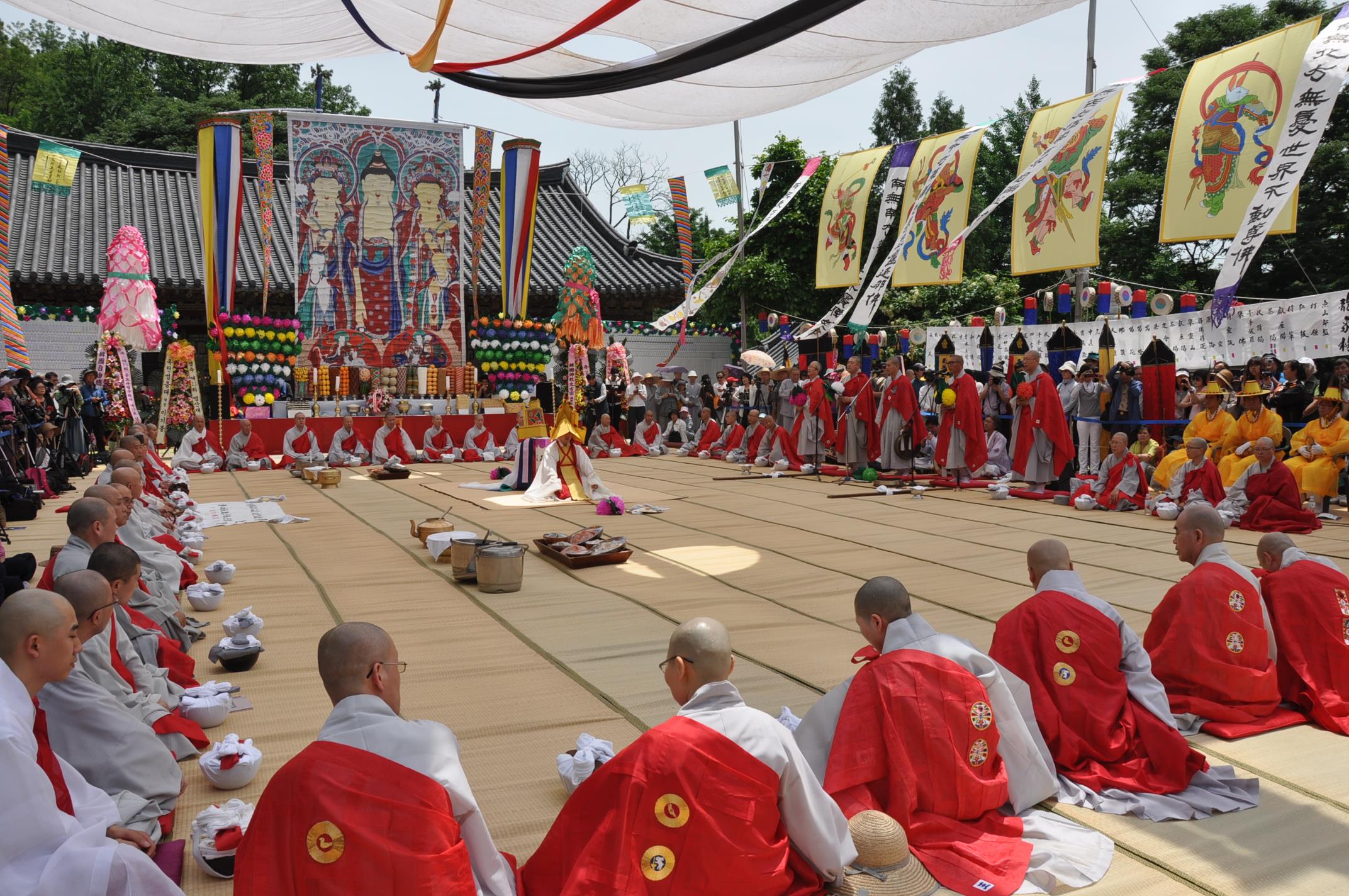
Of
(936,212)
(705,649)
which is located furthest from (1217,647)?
(936,212)

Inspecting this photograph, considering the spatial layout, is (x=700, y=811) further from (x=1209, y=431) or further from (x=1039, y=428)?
(x=1039, y=428)

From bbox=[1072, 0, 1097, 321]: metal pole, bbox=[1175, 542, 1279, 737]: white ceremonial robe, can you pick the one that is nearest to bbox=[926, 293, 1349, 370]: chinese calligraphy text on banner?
bbox=[1072, 0, 1097, 321]: metal pole

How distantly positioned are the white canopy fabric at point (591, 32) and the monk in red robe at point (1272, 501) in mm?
5419

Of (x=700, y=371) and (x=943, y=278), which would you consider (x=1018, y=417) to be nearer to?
(x=943, y=278)

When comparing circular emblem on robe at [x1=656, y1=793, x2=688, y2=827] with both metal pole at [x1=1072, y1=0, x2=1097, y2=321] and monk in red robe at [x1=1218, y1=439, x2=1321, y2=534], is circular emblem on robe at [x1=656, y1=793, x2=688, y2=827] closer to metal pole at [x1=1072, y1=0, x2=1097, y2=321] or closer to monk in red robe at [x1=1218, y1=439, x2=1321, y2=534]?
monk in red robe at [x1=1218, y1=439, x2=1321, y2=534]

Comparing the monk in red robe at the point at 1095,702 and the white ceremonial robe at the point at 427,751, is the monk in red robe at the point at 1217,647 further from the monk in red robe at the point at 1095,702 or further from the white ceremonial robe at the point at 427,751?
the white ceremonial robe at the point at 427,751

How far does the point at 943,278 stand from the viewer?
38.6 ft

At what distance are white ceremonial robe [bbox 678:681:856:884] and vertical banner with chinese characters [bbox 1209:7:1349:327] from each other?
7.38m

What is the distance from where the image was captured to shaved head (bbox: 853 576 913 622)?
9.43 feet

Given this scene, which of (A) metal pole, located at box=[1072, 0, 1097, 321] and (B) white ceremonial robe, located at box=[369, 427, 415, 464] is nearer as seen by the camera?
(A) metal pole, located at box=[1072, 0, 1097, 321]

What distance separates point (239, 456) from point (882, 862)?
1324 cm

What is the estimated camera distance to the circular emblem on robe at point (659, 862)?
2201 mm

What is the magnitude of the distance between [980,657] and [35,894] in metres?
2.39

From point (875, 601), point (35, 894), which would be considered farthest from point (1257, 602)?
point (35, 894)
